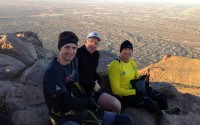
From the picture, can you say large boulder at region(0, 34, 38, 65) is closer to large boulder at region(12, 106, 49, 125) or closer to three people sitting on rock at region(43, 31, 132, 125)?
large boulder at region(12, 106, 49, 125)

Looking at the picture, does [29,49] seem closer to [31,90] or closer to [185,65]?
[31,90]

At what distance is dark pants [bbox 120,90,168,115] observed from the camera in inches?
252

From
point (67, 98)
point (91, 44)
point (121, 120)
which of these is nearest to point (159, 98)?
point (121, 120)

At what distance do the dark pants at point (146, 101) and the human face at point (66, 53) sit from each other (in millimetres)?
2084

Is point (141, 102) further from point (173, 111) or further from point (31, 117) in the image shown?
point (31, 117)

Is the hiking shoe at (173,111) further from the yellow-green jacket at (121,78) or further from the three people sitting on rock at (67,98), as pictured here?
the three people sitting on rock at (67,98)

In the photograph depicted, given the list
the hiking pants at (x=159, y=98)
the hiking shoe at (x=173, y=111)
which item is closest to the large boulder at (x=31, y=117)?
the hiking pants at (x=159, y=98)

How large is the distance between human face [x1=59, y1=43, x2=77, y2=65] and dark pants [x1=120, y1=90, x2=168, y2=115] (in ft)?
6.84

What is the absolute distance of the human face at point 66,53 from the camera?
198 inches

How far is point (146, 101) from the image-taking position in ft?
21.0

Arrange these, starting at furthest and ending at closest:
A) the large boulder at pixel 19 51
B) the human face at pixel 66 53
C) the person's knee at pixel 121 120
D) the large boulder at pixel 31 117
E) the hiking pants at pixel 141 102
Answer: the large boulder at pixel 19 51
the hiking pants at pixel 141 102
the large boulder at pixel 31 117
the person's knee at pixel 121 120
the human face at pixel 66 53

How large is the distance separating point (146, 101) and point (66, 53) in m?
2.31

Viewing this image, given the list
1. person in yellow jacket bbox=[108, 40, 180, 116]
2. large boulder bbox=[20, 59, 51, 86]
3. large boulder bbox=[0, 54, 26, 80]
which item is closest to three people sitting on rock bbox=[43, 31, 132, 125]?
person in yellow jacket bbox=[108, 40, 180, 116]

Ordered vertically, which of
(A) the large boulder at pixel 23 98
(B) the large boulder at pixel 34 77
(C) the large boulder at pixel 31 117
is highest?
(B) the large boulder at pixel 34 77
